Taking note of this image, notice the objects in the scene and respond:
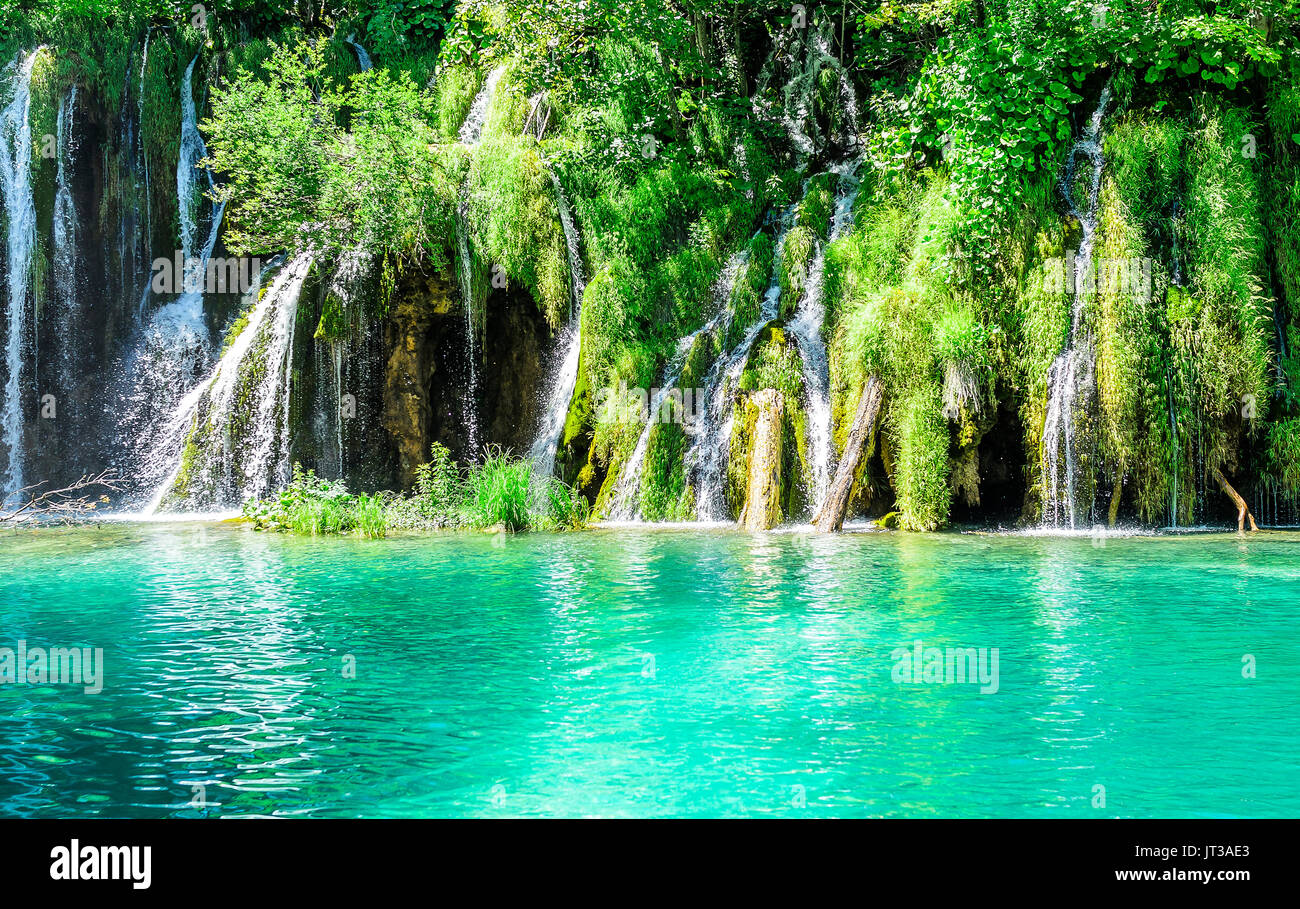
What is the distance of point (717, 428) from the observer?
15242 mm

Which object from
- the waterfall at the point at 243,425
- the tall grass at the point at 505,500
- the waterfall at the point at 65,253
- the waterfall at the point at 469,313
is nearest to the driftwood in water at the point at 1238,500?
the tall grass at the point at 505,500


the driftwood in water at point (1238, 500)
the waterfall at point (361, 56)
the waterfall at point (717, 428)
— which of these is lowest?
the driftwood in water at point (1238, 500)

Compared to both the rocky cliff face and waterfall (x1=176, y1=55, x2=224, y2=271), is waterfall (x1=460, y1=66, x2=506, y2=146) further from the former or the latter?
waterfall (x1=176, y1=55, x2=224, y2=271)

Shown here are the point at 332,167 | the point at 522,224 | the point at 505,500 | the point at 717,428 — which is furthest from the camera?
the point at 332,167

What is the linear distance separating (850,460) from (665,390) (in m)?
3.29

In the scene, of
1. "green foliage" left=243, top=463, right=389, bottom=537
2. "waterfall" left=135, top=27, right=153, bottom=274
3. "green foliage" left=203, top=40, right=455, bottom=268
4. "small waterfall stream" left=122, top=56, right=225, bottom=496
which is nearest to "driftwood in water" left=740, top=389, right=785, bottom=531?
"green foliage" left=243, top=463, right=389, bottom=537

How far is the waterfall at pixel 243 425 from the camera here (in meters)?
16.8

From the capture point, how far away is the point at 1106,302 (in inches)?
534

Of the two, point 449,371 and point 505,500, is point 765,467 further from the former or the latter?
point 449,371

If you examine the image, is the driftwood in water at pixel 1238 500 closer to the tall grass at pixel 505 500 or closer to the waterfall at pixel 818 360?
the waterfall at pixel 818 360

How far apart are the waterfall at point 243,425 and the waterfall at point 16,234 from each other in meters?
5.43

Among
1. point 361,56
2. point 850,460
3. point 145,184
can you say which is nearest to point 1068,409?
point 850,460

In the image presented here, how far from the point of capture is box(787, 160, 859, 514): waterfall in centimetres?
1452
